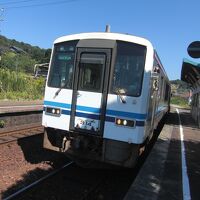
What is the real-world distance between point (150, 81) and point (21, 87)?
3531 centimetres

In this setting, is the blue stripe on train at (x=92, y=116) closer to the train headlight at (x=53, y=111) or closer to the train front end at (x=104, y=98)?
the train front end at (x=104, y=98)

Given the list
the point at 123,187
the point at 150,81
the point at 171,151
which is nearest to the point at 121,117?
the point at 150,81

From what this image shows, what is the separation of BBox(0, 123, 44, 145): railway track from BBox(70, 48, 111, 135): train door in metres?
3.77

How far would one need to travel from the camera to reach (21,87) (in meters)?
42.5

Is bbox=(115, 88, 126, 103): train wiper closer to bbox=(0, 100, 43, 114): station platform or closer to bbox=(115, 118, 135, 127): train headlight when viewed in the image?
bbox=(115, 118, 135, 127): train headlight

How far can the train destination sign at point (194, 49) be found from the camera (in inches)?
254

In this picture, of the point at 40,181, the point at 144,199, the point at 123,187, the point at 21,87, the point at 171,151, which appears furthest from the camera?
the point at 21,87

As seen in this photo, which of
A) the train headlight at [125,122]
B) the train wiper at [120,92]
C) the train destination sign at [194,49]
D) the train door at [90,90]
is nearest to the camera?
the train destination sign at [194,49]

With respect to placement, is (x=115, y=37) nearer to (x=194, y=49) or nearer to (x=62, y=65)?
(x=62, y=65)

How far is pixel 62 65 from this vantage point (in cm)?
893

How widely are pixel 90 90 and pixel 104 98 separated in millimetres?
370

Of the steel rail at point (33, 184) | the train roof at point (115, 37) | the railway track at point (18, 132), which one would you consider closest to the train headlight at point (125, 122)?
the train roof at point (115, 37)

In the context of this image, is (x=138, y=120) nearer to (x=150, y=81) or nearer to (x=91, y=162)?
(x=150, y=81)

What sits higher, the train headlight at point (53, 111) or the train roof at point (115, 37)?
the train roof at point (115, 37)
